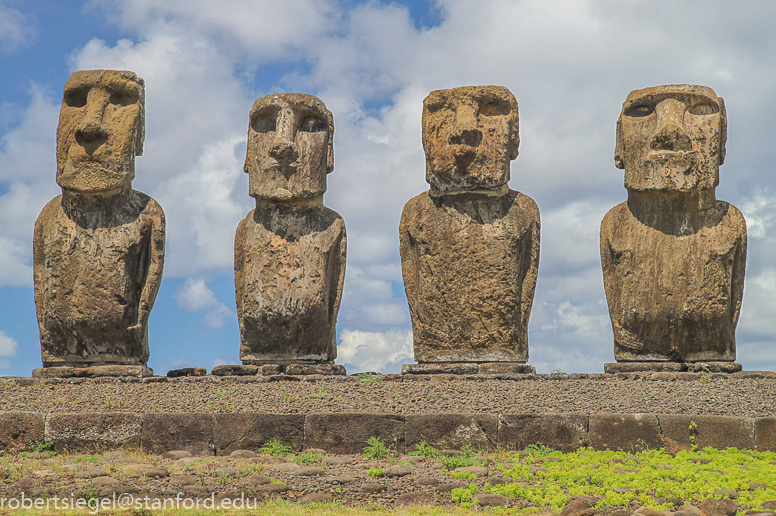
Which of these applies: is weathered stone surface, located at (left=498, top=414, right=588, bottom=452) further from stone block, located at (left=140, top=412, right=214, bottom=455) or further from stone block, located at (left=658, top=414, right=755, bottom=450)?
stone block, located at (left=140, top=412, right=214, bottom=455)

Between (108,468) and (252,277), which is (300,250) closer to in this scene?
(252,277)

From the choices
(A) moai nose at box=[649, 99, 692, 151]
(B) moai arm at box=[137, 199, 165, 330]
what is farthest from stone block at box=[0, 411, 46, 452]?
(A) moai nose at box=[649, 99, 692, 151]

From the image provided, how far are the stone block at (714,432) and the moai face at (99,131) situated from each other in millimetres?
7707

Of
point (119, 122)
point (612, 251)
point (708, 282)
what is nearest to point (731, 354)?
point (708, 282)

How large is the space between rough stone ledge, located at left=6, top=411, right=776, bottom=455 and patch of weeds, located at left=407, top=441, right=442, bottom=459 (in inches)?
3.5

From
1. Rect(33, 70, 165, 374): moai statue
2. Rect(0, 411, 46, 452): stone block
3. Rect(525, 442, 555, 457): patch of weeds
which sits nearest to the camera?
Rect(525, 442, 555, 457): patch of weeds

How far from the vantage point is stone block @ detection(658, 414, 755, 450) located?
897 cm

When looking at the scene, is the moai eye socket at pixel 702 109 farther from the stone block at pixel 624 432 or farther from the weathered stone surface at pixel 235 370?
the weathered stone surface at pixel 235 370

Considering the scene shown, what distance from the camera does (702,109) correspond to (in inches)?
484

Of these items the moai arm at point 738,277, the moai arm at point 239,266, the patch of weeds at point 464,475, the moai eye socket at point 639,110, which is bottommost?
the patch of weeds at point 464,475

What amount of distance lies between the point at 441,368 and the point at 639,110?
4145mm

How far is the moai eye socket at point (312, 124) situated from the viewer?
1294 cm

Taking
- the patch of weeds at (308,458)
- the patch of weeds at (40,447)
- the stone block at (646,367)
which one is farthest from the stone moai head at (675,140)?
the patch of weeds at (40,447)

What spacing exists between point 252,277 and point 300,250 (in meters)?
0.72
